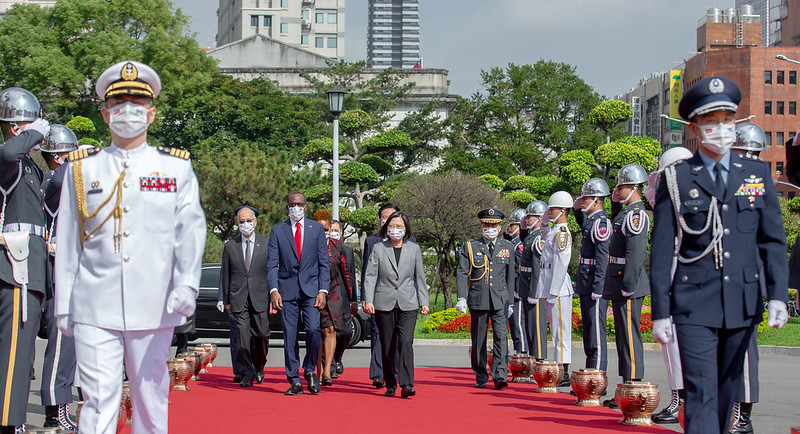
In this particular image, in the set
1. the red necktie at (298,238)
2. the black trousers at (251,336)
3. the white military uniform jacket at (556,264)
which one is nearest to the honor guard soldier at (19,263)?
the red necktie at (298,238)

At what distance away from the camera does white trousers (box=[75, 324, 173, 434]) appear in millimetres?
5211

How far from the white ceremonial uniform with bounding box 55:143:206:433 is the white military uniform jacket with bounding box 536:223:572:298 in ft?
22.4

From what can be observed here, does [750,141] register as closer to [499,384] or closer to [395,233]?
[395,233]

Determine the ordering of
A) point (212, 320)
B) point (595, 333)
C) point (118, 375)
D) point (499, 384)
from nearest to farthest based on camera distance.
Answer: point (118, 375) → point (595, 333) → point (499, 384) → point (212, 320)

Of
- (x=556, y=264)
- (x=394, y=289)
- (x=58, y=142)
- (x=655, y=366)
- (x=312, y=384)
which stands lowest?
(x=655, y=366)

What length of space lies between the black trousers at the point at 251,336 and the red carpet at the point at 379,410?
0.32 metres

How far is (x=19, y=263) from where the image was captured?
661cm

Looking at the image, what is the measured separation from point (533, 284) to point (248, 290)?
371 cm

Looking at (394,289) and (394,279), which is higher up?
(394,279)

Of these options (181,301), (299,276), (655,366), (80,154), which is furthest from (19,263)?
(655,366)

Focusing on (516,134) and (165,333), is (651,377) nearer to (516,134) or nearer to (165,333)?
(165,333)

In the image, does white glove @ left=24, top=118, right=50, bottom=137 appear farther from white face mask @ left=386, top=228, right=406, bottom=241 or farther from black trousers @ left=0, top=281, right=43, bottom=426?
white face mask @ left=386, top=228, right=406, bottom=241

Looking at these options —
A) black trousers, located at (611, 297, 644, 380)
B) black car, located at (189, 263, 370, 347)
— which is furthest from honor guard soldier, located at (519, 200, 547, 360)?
black car, located at (189, 263, 370, 347)

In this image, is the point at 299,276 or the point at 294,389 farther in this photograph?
the point at 299,276
